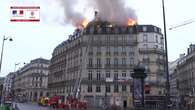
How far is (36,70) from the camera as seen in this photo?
16788 centimetres

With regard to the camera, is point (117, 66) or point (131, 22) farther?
point (131, 22)

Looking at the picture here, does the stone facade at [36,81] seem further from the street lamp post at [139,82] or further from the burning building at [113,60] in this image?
the street lamp post at [139,82]

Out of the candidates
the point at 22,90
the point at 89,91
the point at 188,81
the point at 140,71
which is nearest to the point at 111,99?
the point at 89,91

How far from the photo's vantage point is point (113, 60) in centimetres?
8569

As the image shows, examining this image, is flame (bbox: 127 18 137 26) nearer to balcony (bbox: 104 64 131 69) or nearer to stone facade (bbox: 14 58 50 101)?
balcony (bbox: 104 64 131 69)

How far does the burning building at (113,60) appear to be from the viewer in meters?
83.8

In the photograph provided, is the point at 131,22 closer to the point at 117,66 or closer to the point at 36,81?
the point at 117,66

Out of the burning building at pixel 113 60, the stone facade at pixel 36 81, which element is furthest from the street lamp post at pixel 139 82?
the stone facade at pixel 36 81

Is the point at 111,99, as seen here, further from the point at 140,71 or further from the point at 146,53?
the point at 140,71

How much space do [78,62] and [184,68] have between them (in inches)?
1636

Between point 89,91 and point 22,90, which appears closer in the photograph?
point 89,91

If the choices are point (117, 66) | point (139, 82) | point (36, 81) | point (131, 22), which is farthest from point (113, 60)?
point (36, 81)

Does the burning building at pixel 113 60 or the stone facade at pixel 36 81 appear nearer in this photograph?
the burning building at pixel 113 60

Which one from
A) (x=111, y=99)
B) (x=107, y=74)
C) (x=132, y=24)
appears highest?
(x=132, y=24)
